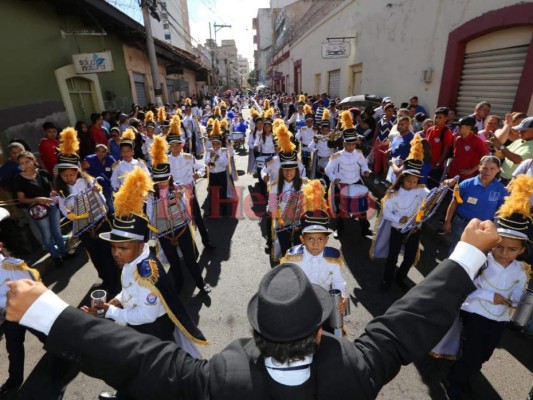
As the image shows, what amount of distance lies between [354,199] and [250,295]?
2.64 meters

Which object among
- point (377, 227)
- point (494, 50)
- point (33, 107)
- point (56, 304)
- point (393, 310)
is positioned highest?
point (494, 50)

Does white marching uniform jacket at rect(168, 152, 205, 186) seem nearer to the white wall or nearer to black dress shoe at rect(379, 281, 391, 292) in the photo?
black dress shoe at rect(379, 281, 391, 292)

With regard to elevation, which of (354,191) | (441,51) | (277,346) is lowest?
(354,191)

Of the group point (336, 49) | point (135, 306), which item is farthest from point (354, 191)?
point (336, 49)

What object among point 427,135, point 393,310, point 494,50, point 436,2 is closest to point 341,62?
point 436,2

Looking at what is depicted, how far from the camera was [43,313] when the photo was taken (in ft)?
4.33

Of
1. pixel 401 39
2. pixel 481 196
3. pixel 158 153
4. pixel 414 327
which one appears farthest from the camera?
pixel 401 39

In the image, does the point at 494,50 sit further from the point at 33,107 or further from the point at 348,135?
the point at 33,107

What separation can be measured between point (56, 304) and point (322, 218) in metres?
2.46

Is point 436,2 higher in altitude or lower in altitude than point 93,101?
higher

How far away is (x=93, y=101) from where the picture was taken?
12.1m

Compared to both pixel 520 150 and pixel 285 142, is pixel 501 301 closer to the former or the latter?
pixel 520 150

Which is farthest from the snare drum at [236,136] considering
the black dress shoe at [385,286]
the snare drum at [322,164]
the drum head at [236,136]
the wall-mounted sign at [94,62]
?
the black dress shoe at [385,286]

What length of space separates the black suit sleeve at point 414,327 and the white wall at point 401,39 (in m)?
8.33
